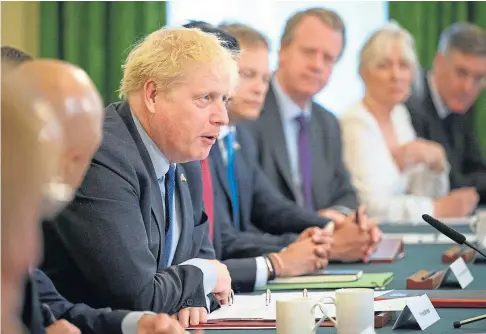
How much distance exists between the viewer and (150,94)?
243 cm

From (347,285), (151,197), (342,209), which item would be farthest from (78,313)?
(342,209)

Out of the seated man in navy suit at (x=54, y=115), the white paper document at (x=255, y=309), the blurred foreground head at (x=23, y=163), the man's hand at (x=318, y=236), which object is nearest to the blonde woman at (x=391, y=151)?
the man's hand at (x=318, y=236)

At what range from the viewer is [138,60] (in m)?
2.44

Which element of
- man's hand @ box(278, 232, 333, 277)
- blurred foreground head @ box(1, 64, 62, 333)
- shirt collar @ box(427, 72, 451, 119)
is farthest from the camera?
Result: shirt collar @ box(427, 72, 451, 119)

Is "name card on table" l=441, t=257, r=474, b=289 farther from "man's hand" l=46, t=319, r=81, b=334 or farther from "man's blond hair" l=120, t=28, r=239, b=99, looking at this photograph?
"man's hand" l=46, t=319, r=81, b=334

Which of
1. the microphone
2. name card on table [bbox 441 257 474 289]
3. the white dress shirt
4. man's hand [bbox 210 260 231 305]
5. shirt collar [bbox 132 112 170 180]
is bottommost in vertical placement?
the white dress shirt

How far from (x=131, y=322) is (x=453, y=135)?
16.0 feet

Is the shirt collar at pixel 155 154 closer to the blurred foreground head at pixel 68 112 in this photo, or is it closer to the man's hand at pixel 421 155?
the blurred foreground head at pixel 68 112

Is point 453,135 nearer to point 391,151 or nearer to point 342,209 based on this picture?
point 391,151

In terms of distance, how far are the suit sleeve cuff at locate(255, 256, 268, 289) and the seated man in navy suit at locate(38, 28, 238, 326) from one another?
0.70 feet

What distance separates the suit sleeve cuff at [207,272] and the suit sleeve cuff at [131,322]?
0.45 metres

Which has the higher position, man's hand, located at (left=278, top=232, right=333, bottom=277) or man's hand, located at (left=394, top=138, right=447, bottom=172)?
man's hand, located at (left=278, top=232, right=333, bottom=277)

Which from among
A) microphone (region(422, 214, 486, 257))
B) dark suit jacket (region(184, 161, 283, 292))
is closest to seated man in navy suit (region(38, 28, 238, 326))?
dark suit jacket (region(184, 161, 283, 292))

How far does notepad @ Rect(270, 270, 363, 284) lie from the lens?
9.30 feet
